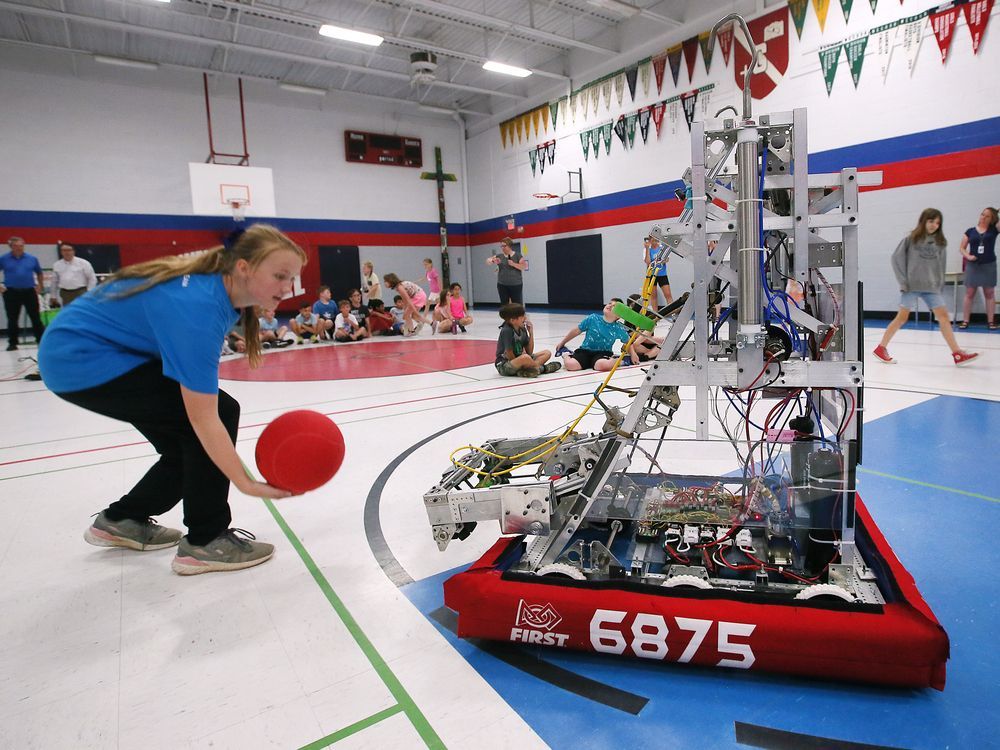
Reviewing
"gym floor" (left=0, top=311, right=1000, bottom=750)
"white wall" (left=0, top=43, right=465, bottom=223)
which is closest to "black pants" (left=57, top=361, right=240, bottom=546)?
"gym floor" (left=0, top=311, right=1000, bottom=750)

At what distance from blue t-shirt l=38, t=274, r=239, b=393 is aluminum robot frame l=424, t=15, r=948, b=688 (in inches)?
36.1


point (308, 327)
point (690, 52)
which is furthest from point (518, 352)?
point (690, 52)

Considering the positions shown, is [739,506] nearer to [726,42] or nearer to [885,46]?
[885,46]

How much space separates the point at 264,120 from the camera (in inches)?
648

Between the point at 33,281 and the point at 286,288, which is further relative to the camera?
the point at 33,281

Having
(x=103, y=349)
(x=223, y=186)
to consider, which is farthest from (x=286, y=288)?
(x=223, y=186)

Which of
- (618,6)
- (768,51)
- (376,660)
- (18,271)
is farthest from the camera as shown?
(618,6)

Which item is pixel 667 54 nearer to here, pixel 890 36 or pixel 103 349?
pixel 890 36

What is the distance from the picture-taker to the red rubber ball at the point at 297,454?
6.10ft

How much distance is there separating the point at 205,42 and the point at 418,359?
9644mm

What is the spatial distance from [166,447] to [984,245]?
10463 mm

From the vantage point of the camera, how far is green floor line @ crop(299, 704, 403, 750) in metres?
1.41

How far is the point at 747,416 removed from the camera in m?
2.12

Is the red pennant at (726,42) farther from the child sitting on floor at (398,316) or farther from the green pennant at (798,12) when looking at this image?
the child sitting on floor at (398,316)
